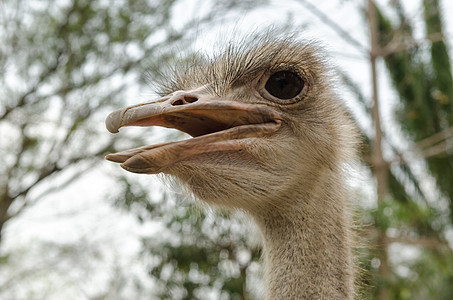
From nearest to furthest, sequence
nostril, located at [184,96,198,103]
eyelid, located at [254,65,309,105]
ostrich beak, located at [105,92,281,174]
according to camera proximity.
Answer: ostrich beak, located at [105,92,281,174] → nostril, located at [184,96,198,103] → eyelid, located at [254,65,309,105]

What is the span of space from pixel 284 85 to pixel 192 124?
32 cm

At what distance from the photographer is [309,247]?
168 centimetres

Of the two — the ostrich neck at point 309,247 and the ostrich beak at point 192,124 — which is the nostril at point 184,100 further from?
the ostrich neck at point 309,247

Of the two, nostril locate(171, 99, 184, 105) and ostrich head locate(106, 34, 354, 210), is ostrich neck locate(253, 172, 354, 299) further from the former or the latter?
nostril locate(171, 99, 184, 105)

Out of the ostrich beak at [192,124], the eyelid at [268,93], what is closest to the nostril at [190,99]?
the ostrich beak at [192,124]

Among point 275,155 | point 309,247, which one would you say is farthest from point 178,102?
point 309,247

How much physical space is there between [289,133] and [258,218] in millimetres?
298

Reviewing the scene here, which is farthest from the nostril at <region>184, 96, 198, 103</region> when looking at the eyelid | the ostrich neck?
the ostrich neck

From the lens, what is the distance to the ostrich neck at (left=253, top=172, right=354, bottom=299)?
1.63 meters

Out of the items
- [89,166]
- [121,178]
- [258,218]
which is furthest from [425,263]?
[258,218]

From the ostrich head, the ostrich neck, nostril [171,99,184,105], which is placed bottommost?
the ostrich neck

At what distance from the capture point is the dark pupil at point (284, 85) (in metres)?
1.70

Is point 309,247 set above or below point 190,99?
below

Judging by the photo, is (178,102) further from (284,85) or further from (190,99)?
(284,85)
